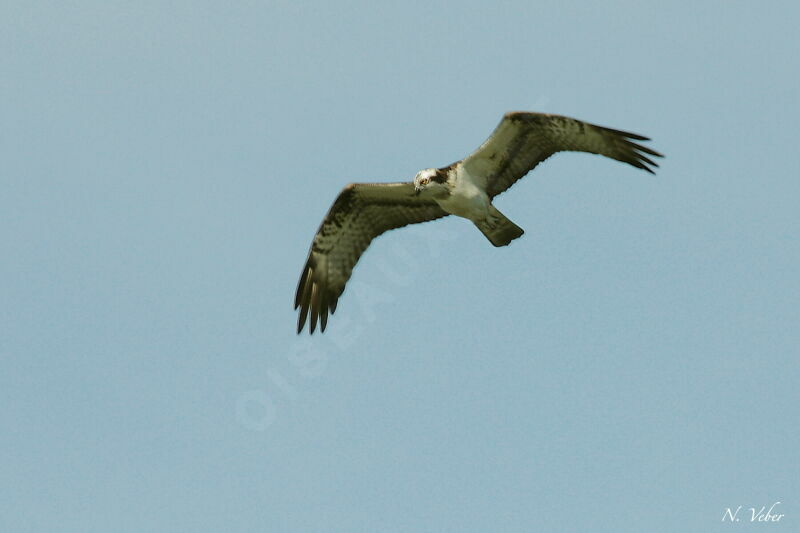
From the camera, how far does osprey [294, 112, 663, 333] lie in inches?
647

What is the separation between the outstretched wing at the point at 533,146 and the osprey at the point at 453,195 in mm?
13

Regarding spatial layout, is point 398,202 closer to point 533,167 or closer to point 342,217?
point 342,217

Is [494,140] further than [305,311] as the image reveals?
No

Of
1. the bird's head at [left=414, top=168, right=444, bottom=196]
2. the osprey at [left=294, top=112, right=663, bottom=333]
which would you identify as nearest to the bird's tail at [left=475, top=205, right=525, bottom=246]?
the osprey at [left=294, top=112, right=663, bottom=333]

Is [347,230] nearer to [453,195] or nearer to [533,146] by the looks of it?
[453,195]

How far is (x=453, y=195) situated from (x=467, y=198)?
0.64 ft

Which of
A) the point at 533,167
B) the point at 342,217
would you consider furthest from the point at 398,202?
the point at 533,167

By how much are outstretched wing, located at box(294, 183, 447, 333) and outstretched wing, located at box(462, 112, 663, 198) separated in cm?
107

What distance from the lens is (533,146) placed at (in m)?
16.8

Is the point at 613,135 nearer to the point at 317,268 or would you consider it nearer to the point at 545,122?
the point at 545,122

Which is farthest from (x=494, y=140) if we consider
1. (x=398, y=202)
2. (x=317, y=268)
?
(x=317, y=268)

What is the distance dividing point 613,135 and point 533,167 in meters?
1.18

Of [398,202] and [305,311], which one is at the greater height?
[398,202]

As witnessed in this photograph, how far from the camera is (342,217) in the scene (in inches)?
711
